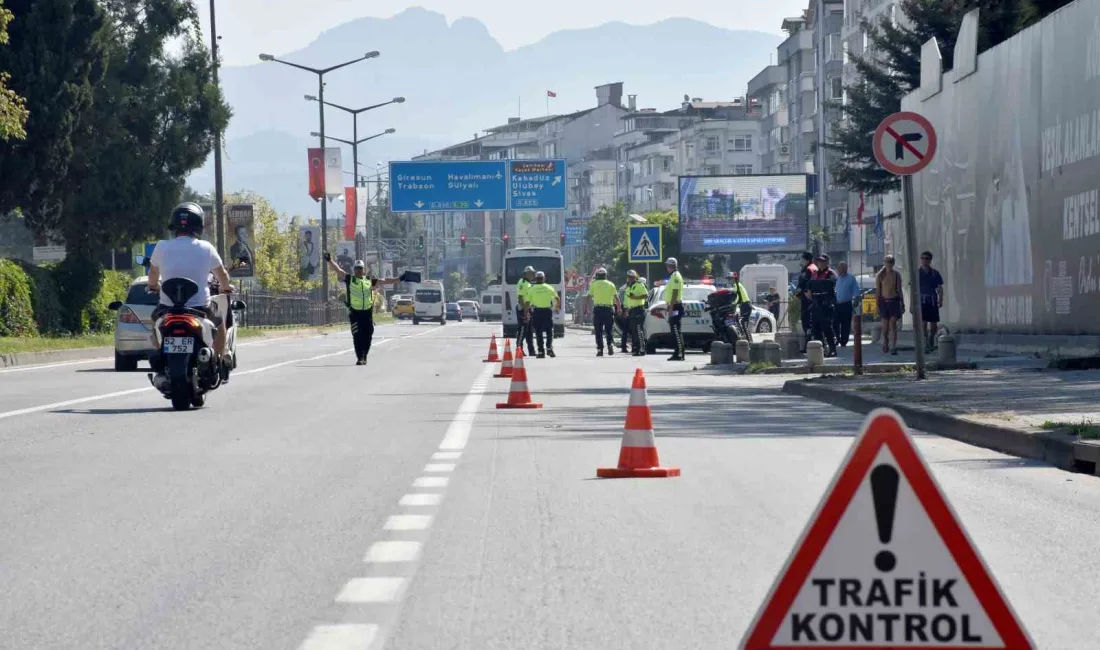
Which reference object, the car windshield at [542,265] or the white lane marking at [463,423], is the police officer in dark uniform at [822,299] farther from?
the car windshield at [542,265]

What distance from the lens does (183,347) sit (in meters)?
17.0

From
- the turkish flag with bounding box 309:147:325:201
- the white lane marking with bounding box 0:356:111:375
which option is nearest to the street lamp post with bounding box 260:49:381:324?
the turkish flag with bounding box 309:147:325:201

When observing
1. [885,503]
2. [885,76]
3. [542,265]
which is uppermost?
[885,76]

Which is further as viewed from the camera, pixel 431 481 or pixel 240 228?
pixel 240 228

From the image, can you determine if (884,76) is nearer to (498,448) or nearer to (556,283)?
(556,283)

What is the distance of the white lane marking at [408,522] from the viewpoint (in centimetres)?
912

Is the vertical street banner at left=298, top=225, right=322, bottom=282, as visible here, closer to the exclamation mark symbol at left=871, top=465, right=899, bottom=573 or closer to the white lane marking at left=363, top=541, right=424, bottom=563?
the white lane marking at left=363, top=541, right=424, bottom=563

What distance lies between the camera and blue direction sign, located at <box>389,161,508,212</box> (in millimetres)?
75750

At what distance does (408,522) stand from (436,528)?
0.26 metres

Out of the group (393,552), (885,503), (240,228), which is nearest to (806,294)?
(393,552)

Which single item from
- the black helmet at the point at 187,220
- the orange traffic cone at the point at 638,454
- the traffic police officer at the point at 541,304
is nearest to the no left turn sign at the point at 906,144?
the black helmet at the point at 187,220

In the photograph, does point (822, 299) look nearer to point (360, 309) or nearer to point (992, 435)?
point (360, 309)

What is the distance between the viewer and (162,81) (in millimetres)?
50625

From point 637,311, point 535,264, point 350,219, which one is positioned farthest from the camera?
point 350,219
